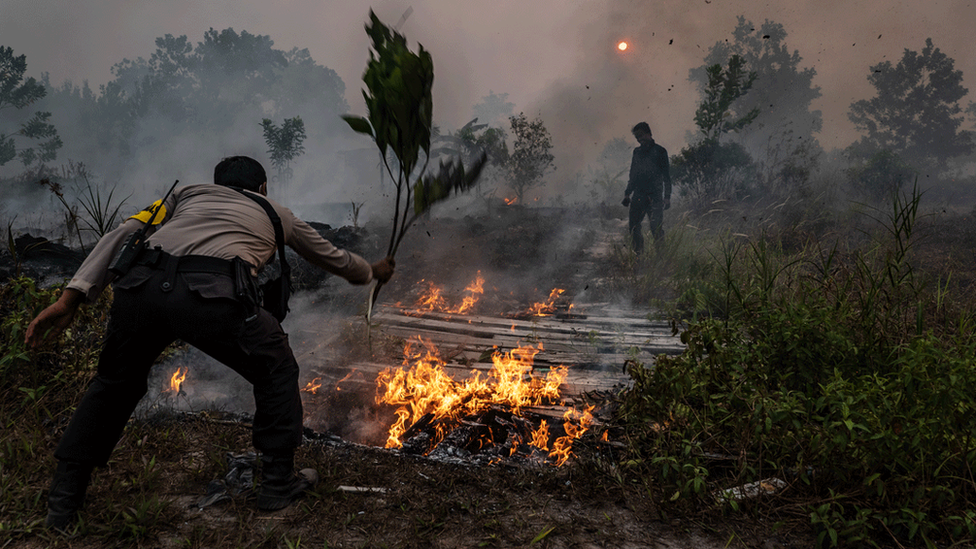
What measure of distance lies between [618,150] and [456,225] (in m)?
25.9

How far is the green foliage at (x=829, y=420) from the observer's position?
6.11 feet

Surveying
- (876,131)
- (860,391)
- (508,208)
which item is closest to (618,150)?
(876,131)

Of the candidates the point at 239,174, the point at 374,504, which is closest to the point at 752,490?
the point at 374,504

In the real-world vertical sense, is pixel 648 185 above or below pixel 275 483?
above

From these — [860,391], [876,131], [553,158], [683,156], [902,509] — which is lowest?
[902,509]

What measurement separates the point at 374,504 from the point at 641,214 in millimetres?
7166

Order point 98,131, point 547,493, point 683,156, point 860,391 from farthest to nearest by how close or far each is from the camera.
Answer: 1. point 98,131
2. point 683,156
3. point 547,493
4. point 860,391

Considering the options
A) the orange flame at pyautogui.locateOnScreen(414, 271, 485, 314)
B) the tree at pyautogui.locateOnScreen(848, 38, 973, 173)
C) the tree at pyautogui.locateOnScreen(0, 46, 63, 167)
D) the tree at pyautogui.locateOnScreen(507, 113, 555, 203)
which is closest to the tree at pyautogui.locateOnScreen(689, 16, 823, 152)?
the tree at pyautogui.locateOnScreen(848, 38, 973, 173)

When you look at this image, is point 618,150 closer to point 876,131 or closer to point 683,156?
point 876,131

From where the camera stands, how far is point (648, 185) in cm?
786

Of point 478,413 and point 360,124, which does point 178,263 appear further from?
point 478,413

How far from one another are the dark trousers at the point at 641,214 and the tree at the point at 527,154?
7.11 m

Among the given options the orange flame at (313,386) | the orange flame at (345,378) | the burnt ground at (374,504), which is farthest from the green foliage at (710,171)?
the burnt ground at (374,504)

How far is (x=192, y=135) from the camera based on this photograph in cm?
3050
